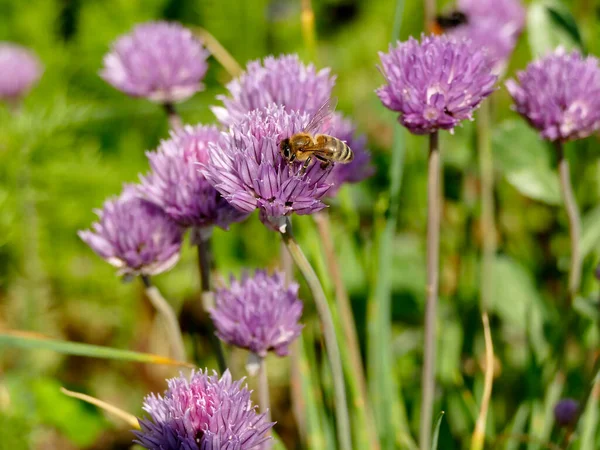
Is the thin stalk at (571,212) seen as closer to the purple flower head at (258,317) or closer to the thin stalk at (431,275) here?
the thin stalk at (431,275)

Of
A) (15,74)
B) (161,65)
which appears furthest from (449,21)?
(15,74)

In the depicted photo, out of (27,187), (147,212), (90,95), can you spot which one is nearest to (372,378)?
(147,212)

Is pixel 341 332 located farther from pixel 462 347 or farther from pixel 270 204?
pixel 270 204

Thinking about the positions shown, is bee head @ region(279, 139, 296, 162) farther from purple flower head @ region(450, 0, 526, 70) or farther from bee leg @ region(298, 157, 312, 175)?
purple flower head @ region(450, 0, 526, 70)

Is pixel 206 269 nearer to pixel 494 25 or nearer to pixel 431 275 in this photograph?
pixel 431 275

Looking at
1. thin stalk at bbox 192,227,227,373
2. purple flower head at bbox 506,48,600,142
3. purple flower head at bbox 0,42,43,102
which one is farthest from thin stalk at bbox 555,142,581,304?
purple flower head at bbox 0,42,43,102

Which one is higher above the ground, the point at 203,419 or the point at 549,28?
the point at 549,28
